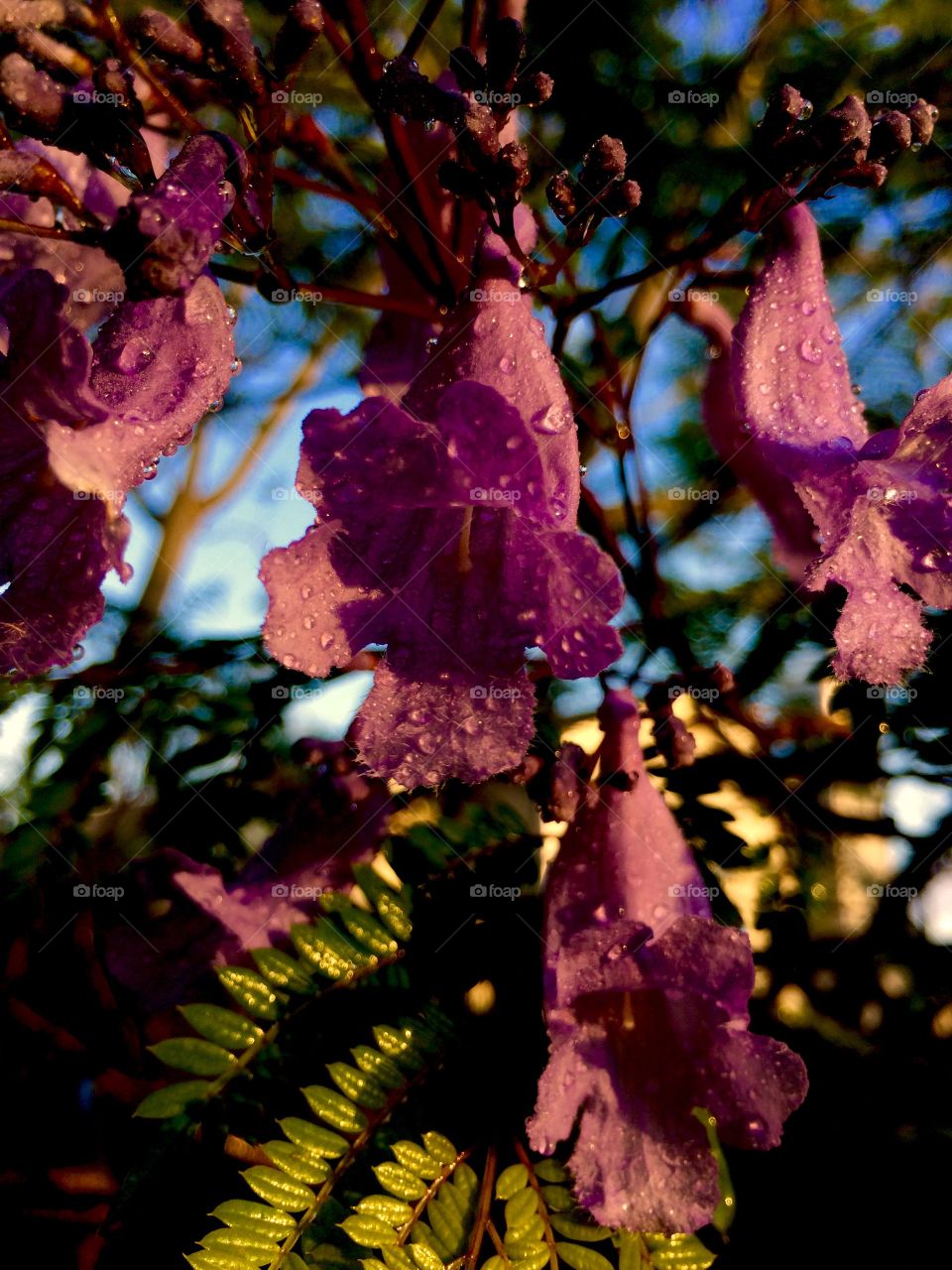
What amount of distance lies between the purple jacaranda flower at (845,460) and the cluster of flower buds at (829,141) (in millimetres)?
121

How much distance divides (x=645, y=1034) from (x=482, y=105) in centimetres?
101

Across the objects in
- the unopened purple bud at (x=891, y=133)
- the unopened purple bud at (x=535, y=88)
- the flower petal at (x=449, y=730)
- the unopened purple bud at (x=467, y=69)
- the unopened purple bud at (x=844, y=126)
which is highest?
the unopened purple bud at (x=891, y=133)

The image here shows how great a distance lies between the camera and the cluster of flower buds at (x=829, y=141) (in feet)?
2.66

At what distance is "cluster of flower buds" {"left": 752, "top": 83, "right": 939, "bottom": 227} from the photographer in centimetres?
81

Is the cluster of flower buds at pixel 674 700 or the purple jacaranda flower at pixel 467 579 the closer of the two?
the purple jacaranda flower at pixel 467 579

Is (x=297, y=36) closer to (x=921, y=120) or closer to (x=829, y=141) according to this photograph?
(x=829, y=141)

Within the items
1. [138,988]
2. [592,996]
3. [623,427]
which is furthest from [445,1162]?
[623,427]

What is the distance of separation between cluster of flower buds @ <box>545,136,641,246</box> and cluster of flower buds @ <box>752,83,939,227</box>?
0.46 feet

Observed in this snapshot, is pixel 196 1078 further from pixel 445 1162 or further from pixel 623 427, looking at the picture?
pixel 623 427

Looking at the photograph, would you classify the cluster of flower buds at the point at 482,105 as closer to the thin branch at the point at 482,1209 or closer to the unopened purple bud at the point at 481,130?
the unopened purple bud at the point at 481,130

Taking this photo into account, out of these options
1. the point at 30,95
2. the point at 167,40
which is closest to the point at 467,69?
the point at 167,40

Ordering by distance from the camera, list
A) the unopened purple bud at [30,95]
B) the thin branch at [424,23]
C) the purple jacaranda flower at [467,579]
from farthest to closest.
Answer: the thin branch at [424,23] → the purple jacaranda flower at [467,579] → the unopened purple bud at [30,95]

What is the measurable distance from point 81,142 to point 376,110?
295mm

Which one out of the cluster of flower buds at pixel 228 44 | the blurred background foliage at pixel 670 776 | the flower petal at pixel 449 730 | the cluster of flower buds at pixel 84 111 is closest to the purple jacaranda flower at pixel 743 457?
the blurred background foliage at pixel 670 776
